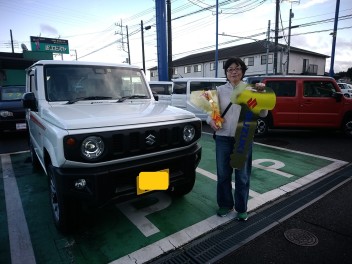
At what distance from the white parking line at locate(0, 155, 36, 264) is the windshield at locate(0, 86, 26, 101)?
16.7ft

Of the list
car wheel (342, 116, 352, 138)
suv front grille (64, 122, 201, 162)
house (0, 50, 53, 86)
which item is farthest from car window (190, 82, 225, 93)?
house (0, 50, 53, 86)

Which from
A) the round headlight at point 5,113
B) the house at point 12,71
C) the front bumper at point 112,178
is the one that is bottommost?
the front bumper at point 112,178

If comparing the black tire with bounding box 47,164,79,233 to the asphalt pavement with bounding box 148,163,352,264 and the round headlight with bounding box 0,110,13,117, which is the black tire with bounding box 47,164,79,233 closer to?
the asphalt pavement with bounding box 148,163,352,264

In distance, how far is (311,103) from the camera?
7.42 metres

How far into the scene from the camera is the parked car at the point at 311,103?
7.38 metres

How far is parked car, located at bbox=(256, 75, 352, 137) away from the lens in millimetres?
7379

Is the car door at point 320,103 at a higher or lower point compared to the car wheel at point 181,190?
higher

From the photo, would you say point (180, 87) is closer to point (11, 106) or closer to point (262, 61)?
A: point (11, 106)

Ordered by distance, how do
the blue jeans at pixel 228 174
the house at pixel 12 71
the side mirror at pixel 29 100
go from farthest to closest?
the house at pixel 12 71 < the side mirror at pixel 29 100 < the blue jeans at pixel 228 174

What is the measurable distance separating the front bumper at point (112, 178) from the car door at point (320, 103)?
6210mm

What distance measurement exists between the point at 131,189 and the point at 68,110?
1.18m

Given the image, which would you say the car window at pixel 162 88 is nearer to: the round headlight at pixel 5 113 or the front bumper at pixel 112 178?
the round headlight at pixel 5 113

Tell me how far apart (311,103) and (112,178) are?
279 inches

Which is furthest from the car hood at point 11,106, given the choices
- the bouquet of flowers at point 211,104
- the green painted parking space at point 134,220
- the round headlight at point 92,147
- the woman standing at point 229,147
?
the woman standing at point 229,147
